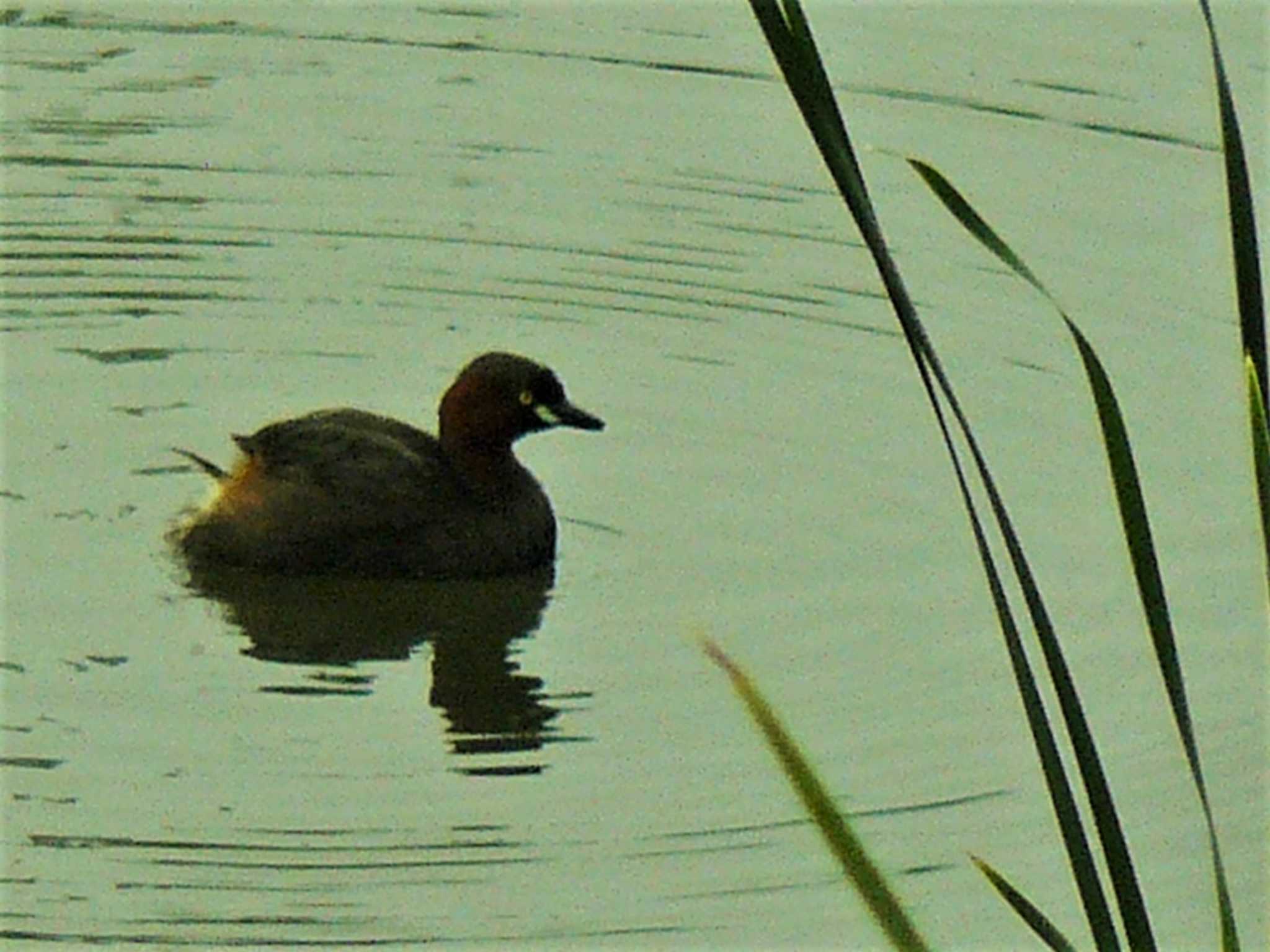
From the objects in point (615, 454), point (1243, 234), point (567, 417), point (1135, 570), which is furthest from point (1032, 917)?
point (615, 454)

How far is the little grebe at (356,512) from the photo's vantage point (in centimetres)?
827

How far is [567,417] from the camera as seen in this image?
28.3 ft

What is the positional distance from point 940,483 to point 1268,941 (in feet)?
8.89

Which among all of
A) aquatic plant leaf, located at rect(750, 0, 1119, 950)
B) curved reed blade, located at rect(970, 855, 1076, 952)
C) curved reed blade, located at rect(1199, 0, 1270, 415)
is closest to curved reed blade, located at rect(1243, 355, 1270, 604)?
curved reed blade, located at rect(1199, 0, 1270, 415)

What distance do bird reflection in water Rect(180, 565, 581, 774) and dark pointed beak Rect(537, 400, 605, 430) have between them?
45cm

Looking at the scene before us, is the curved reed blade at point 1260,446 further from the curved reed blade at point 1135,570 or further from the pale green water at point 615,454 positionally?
the pale green water at point 615,454

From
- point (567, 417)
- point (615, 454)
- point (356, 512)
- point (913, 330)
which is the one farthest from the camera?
point (615, 454)

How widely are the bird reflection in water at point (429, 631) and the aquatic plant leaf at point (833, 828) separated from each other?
4.47m

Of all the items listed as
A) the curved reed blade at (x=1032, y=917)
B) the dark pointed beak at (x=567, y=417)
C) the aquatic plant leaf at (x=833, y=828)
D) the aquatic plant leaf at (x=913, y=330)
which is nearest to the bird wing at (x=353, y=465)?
the dark pointed beak at (x=567, y=417)

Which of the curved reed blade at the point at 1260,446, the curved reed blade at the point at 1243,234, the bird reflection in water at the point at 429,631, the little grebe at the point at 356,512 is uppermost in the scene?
the curved reed blade at the point at 1243,234

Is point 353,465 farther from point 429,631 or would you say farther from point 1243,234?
point 1243,234

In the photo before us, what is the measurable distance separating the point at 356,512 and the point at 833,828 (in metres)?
5.88

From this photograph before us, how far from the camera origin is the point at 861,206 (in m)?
2.86

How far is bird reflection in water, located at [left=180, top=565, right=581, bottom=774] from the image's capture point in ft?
24.0
